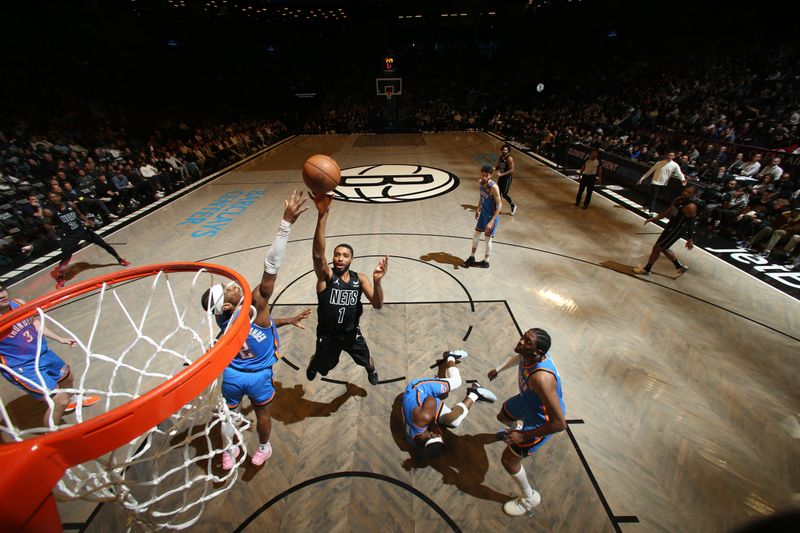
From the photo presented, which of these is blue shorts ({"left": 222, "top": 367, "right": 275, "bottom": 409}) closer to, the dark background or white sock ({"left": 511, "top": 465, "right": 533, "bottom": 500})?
white sock ({"left": 511, "top": 465, "right": 533, "bottom": 500})

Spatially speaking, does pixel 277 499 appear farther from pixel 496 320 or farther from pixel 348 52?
pixel 348 52

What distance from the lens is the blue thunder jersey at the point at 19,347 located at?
128 inches

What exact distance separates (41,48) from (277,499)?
25.4m

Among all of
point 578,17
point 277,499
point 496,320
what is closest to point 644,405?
point 496,320

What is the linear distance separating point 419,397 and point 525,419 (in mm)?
960

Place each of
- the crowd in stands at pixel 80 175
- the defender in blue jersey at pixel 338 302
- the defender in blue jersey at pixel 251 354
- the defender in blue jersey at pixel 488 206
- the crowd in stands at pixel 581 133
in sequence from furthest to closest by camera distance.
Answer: the crowd in stands at pixel 581 133, the crowd in stands at pixel 80 175, the defender in blue jersey at pixel 488 206, the defender in blue jersey at pixel 338 302, the defender in blue jersey at pixel 251 354

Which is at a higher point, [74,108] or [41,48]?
[41,48]

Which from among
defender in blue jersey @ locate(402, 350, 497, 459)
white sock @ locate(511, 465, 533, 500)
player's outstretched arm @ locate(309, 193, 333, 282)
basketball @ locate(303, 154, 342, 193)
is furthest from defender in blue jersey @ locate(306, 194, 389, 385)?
white sock @ locate(511, 465, 533, 500)

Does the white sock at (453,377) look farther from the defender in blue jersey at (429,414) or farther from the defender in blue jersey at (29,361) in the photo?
the defender in blue jersey at (29,361)

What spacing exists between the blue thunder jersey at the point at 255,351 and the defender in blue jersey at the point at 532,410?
2113 mm

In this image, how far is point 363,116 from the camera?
25891 mm

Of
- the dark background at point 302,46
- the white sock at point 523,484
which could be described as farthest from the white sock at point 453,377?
the dark background at point 302,46

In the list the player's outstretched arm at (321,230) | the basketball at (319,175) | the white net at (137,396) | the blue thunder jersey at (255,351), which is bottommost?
the white net at (137,396)

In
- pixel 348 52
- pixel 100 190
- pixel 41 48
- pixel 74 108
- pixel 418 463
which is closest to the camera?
pixel 418 463
